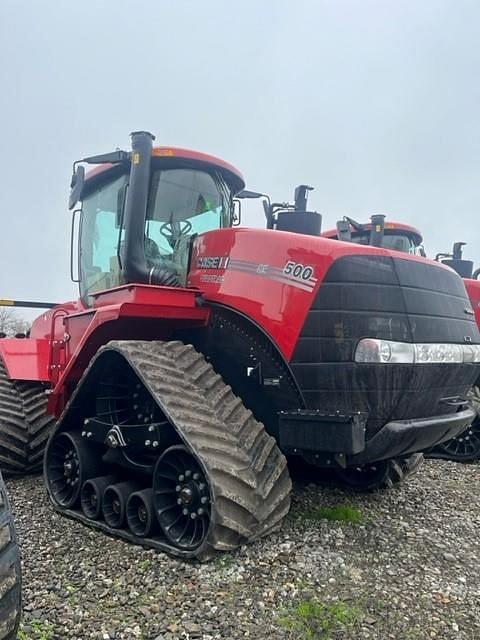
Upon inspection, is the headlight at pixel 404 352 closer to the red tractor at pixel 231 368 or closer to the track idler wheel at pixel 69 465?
the red tractor at pixel 231 368

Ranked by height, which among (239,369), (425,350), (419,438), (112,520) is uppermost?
(425,350)

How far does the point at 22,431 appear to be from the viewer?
518 cm

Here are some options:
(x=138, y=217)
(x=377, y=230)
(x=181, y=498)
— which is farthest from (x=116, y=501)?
(x=377, y=230)

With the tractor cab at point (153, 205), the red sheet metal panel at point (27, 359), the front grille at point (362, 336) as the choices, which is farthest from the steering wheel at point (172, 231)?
the red sheet metal panel at point (27, 359)

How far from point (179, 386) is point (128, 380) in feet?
2.15

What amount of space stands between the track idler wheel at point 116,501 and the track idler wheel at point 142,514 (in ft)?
0.18

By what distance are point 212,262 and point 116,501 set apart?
5.66 feet

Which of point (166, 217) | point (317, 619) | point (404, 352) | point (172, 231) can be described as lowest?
point (317, 619)

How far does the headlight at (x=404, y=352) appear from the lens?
335 cm

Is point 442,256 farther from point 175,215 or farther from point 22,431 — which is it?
point 22,431

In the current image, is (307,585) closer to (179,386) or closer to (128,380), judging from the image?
(179,386)

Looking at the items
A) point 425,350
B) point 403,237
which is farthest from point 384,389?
point 403,237

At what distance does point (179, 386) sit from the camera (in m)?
3.57

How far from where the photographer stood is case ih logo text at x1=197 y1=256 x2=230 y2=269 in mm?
3939
